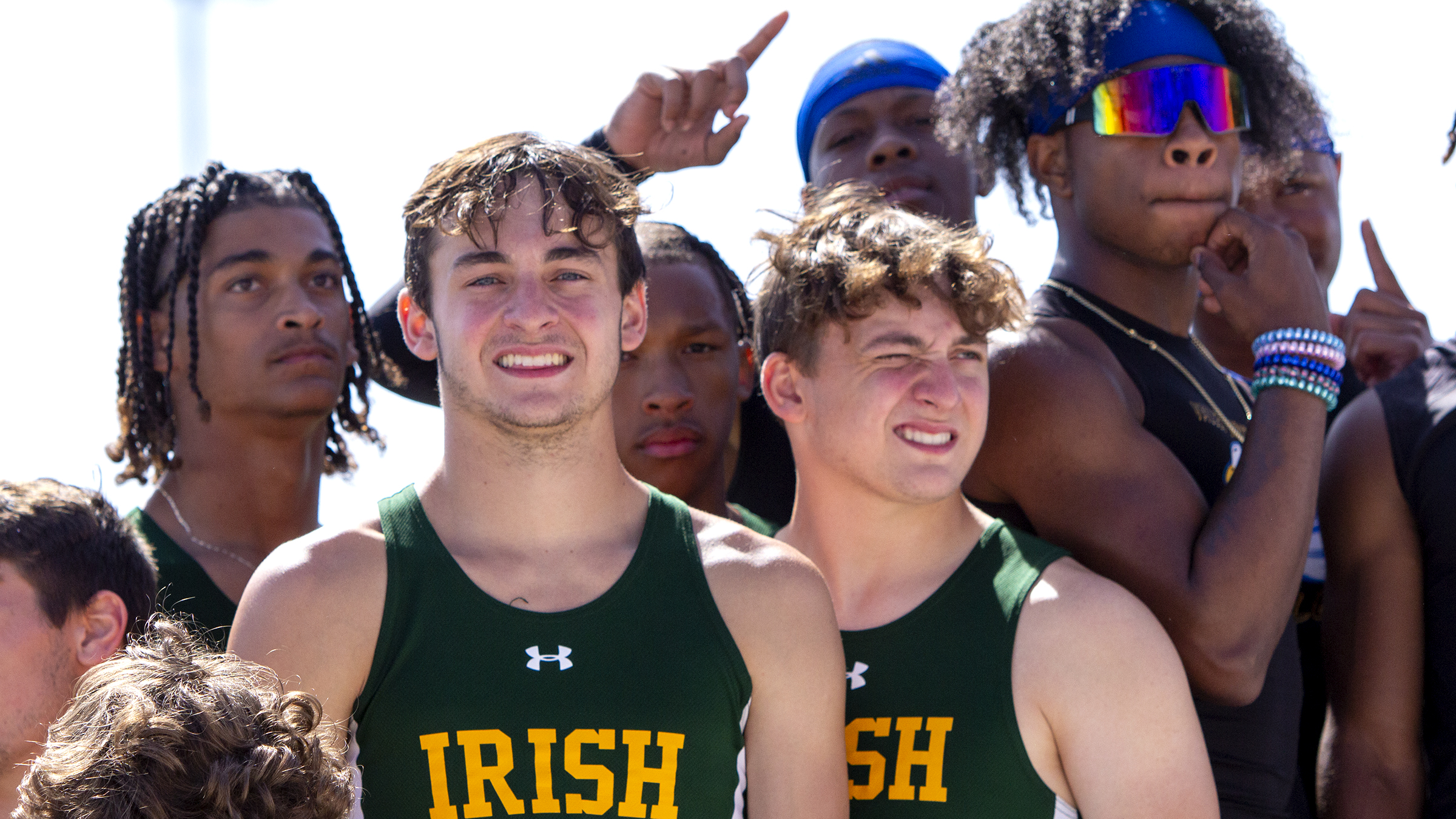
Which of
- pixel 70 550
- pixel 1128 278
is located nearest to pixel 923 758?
pixel 1128 278

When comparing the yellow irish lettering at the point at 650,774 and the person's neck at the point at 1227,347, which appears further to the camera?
the person's neck at the point at 1227,347

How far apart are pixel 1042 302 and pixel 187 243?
2.73 metres

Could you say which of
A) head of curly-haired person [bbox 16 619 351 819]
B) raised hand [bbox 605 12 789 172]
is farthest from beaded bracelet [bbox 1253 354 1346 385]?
head of curly-haired person [bbox 16 619 351 819]

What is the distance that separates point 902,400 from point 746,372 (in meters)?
1.51

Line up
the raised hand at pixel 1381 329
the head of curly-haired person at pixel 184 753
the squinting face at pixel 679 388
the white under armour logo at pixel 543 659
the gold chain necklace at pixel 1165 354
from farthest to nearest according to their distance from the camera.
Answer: the raised hand at pixel 1381 329 → the squinting face at pixel 679 388 → the gold chain necklace at pixel 1165 354 → the white under armour logo at pixel 543 659 → the head of curly-haired person at pixel 184 753

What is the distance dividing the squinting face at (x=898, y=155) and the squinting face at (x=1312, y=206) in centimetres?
119

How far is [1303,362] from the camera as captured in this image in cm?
329

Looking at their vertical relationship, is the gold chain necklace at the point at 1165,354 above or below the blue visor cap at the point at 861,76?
below

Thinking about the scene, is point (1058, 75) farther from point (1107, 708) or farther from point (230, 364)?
point (230, 364)

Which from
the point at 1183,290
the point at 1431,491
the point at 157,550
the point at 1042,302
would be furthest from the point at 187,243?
the point at 1431,491

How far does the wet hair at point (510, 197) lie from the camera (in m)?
3.07

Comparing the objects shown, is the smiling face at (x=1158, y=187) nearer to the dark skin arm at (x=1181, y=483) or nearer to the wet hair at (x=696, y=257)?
the dark skin arm at (x=1181, y=483)

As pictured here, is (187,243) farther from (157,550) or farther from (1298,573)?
(1298,573)

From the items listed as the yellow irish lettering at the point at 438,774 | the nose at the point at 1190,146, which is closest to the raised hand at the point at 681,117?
the nose at the point at 1190,146
